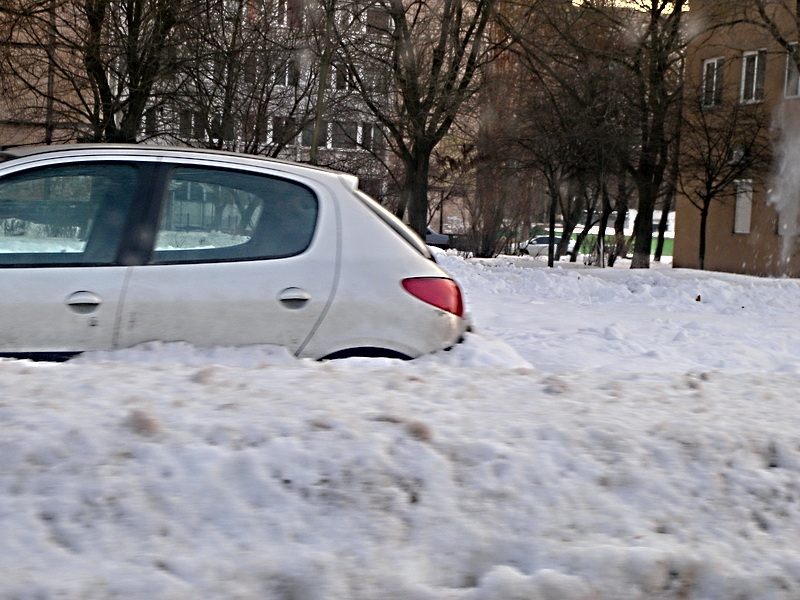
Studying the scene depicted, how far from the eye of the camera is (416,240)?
221 inches

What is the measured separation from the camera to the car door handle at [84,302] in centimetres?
504

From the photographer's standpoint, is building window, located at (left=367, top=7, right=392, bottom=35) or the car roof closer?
the car roof

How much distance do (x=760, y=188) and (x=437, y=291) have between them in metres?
29.4

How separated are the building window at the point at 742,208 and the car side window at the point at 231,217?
1167 inches

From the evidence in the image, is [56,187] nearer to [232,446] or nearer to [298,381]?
[298,381]

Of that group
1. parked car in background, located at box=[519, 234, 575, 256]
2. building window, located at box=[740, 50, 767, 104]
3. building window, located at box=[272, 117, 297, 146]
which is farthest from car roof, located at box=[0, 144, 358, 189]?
parked car in background, located at box=[519, 234, 575, 256]

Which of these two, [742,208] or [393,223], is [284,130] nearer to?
[742,208]

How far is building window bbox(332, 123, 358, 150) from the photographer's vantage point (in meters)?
31.8

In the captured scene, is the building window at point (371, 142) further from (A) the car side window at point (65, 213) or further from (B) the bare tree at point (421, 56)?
(A) the car side window at point (65, 213)

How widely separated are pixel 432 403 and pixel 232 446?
0.94 meters

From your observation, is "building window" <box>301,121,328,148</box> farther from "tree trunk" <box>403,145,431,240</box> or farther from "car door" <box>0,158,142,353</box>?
"car door" <box>0,158,142,353</box>

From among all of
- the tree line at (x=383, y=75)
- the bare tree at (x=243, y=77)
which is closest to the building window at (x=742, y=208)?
the tree line at (x=383, y=75)

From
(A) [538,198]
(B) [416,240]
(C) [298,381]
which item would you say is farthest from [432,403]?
(A) [538,198]

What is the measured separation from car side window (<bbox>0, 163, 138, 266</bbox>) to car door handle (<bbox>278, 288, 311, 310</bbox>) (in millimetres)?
875
